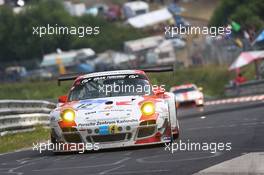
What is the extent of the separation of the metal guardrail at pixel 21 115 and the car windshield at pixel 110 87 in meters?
4.83

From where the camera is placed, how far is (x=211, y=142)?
12.9 m

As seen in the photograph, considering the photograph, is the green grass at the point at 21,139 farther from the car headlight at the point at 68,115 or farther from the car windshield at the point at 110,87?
the car headlight at the point at 68,115

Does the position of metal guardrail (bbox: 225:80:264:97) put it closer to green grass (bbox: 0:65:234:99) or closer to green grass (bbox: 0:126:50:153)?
green grass (bbox: 0:65:234:99)

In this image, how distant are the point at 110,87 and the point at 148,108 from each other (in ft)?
4.16

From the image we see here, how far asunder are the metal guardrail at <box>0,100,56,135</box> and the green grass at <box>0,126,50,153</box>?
0.23m

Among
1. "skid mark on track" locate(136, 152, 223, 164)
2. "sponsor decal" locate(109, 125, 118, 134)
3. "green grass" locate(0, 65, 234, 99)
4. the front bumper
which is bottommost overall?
"skid mark on track" locate(136, 152, 223, 164)

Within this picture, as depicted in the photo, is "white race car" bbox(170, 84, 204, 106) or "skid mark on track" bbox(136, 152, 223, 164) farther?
"white race car" bbox(170, 84, 204, 106)

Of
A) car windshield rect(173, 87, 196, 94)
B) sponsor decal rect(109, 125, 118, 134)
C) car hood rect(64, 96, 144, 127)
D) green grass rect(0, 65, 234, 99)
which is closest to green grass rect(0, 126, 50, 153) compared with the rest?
car hood rect(64, 96, 144, 127)

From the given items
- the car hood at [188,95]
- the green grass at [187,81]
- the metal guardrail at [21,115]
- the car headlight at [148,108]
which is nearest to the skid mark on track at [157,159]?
the car headlight at [148,108]

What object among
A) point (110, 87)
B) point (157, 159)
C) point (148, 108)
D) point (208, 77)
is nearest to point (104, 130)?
point (148, 108)

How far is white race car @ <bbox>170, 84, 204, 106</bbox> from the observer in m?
34.6

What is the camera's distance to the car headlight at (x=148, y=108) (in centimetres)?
1265

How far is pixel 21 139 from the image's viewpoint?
1831 cm

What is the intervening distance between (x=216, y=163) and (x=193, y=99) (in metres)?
25.0
